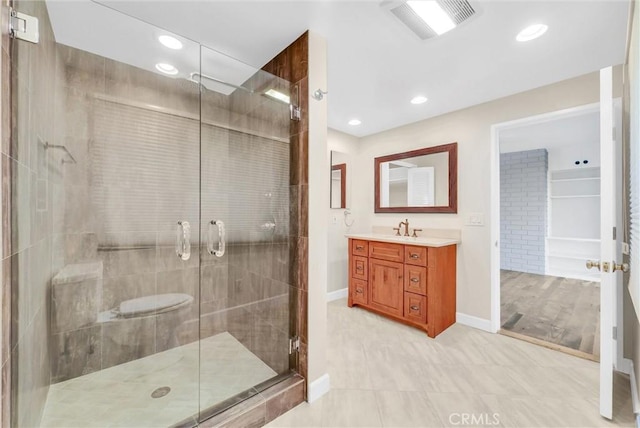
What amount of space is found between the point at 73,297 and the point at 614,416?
129 inches

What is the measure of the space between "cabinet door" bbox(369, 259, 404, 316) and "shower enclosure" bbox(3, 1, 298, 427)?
1439 millimetres

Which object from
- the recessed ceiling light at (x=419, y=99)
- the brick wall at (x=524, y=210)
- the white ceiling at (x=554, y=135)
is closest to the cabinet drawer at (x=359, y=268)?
the recessed ceiling light at (x=419, y=99)

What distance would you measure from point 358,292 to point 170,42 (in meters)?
2.92

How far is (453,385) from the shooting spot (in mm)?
1792

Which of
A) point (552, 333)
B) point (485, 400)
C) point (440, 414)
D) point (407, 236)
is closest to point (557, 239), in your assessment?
point (552, 333)

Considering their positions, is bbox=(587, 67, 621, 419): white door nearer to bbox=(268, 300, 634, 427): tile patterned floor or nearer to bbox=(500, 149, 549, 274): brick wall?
bbox=(268, 300, 634, 427): tile patterned floor

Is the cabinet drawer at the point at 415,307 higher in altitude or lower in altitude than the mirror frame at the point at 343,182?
lower

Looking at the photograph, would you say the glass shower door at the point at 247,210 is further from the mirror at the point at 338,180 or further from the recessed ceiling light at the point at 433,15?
the mirror at the point at 338,180

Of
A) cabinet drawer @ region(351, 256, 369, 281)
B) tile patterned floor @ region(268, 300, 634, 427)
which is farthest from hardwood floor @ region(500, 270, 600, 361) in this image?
cabinet drawer @ region(351, 256, 369, 281)

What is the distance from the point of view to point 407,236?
10.5 feet

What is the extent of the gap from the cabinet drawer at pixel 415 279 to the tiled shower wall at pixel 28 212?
2.67m

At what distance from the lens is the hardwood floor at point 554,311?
2.42 meters

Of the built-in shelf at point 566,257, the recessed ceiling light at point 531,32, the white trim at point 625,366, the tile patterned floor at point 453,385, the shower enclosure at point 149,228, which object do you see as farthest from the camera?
the built-in shelf at point 566,257

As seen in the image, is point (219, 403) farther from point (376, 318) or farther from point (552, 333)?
point (552, 333)
